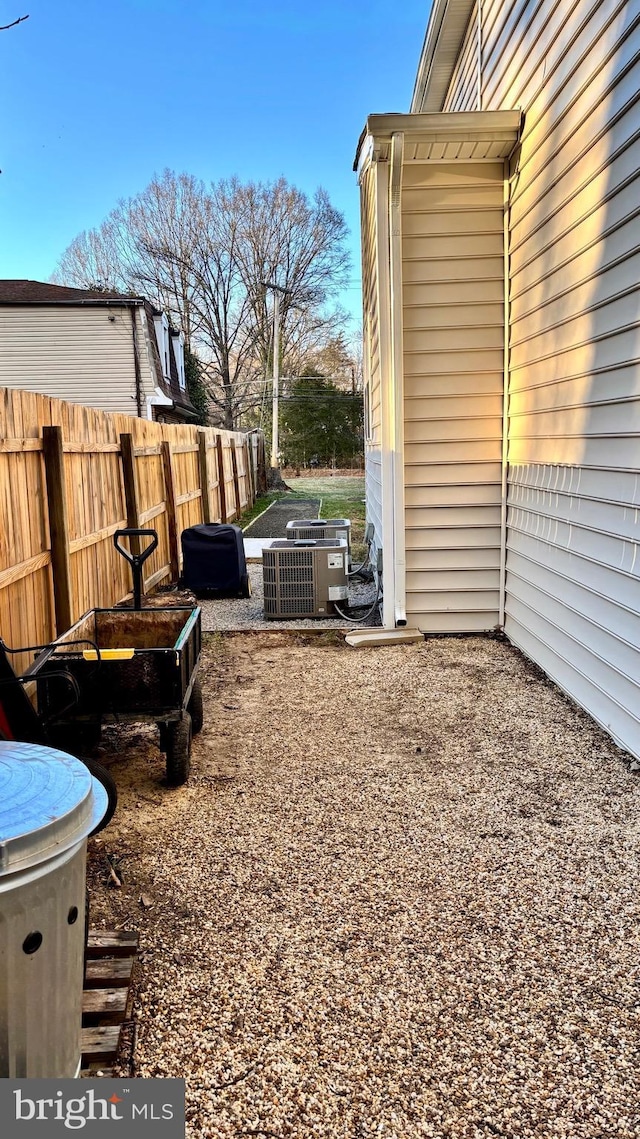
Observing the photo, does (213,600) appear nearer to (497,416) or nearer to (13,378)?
(497,416)

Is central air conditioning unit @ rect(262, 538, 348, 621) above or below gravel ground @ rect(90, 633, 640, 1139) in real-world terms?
above

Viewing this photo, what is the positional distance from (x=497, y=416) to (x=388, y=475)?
3.44 feet

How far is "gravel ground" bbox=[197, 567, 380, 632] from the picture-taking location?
6766mm

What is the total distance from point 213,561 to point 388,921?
593 cm

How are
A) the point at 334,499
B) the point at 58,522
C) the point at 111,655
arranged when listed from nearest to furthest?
the point at 111,655, the point at 58,522, the point at 334,499

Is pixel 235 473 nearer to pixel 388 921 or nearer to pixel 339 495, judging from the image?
pixel 339 495

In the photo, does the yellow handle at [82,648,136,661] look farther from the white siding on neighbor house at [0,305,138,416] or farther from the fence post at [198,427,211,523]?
the white siding on neighbor house at [0,305,138,416]

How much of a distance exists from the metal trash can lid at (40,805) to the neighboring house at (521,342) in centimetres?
291

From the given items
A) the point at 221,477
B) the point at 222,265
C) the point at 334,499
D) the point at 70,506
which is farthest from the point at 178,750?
the point at 222,265

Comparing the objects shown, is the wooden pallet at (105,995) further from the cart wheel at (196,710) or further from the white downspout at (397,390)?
the white downspout at (397,390)

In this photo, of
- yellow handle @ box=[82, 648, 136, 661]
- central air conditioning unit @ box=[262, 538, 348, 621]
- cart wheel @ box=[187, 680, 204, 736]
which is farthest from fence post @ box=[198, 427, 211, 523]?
yellow handle @ box=[82, 648, 136, 661]

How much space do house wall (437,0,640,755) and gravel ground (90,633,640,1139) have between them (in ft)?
2.35

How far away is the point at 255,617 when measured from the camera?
23.8 feet

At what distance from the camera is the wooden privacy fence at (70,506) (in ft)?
13.2
